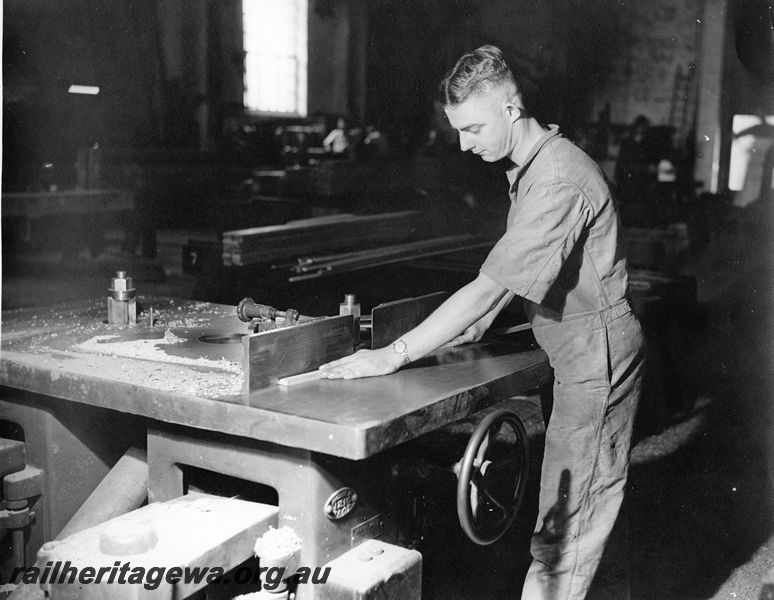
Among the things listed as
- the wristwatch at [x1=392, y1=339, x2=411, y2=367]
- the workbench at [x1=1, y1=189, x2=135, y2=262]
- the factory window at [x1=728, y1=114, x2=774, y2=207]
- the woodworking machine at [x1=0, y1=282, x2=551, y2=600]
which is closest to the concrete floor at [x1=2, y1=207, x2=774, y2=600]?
the workbench at [x1=1, y1=189, x2=135, y2=262]

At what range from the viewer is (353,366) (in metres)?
1.91

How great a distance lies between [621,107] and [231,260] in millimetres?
8614

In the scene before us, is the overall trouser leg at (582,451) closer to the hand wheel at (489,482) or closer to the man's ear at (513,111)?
the hand wheel at (489,482)

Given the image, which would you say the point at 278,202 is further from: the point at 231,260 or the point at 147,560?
A: the point at 147,560

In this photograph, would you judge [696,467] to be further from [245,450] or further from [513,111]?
[245,450]

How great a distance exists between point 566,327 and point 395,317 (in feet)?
1.34

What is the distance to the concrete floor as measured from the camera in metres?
2.76

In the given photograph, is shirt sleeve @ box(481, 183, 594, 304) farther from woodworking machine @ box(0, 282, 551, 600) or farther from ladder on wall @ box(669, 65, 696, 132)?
ladder on wall @ box(669, 65, 696, 132)

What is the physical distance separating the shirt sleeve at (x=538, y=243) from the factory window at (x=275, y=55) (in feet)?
37.2

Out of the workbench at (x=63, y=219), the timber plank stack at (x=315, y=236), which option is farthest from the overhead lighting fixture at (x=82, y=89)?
the timber plank stack at (x=315, y=236)

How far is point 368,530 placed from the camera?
6.16ft

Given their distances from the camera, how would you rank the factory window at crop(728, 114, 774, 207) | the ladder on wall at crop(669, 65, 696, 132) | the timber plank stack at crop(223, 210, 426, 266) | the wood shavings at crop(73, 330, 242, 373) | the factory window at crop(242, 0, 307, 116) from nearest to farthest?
the wood shavings at crop(73, 330, 242, 373) < the timber plank stack at crop(223, 210, 426, 266) < the factory window at crop(728, 114, 774, 207) < the ladder on wall at crop(669, 65, 696, 132) < the factory window at crop(242, 0, 307, 116)

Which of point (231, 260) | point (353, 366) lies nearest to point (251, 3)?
point (231, 260)

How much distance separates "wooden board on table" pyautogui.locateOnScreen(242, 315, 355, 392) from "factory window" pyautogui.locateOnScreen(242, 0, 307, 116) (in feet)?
37.0
